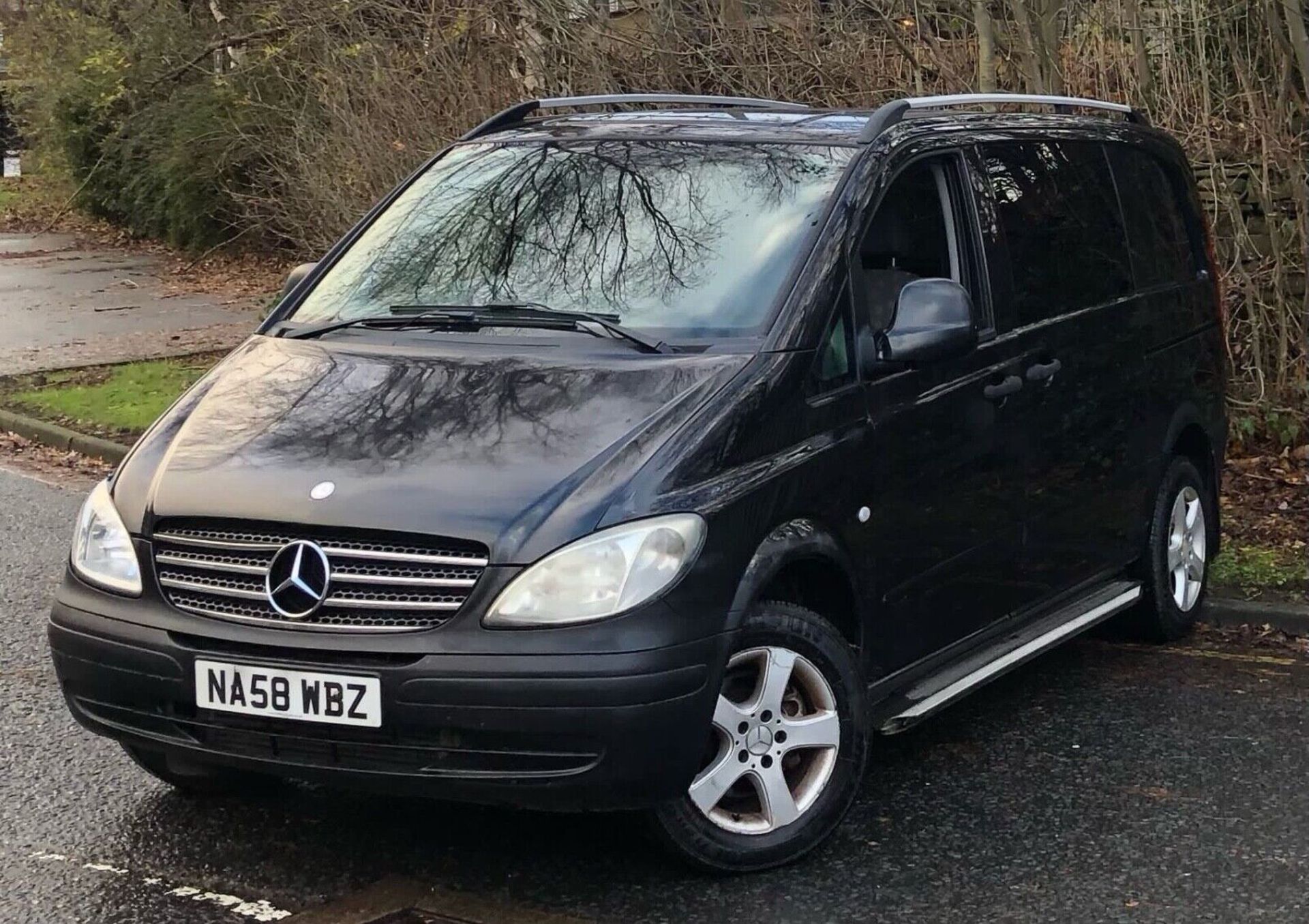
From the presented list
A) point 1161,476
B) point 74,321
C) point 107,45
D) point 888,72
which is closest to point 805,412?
point 1161,476

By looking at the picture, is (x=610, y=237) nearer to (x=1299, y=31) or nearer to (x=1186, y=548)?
(x=1186, y=548)

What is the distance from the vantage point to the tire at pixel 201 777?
4.79 metres

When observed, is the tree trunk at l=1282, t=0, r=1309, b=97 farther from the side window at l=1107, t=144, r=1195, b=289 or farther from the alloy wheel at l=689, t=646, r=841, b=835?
the alloy wheel at l=689, t=646, r=841, b=835

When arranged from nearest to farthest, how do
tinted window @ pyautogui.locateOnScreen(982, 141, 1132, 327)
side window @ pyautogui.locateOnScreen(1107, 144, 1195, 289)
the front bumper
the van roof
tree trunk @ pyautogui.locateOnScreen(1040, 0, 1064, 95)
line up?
the front bumper → the van roof → tinted window @ pyautogui.locateOnScreen(982, 141, 1132, 327) → side window @ pyautogui.locateOnScreen(1107, 144, 1195, 289) → tree trunk @ pyautogui.locateOnScreen(1040, 0, 1064, 95)

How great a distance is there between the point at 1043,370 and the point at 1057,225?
62 centimetres

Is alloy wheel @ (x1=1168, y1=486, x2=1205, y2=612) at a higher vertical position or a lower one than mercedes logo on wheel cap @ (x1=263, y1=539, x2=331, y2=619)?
lower

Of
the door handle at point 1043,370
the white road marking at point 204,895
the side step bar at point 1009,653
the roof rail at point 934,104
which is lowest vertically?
the side step bar at point 1009,653

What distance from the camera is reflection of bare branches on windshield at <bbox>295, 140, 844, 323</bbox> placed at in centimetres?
497

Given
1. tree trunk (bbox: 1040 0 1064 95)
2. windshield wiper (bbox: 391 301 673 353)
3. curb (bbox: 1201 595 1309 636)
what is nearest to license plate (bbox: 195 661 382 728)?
windshield wiper (bbox: 391 301 673 353)

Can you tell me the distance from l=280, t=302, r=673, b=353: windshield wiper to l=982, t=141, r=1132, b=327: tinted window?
148 cm

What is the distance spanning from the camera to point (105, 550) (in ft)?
14.5

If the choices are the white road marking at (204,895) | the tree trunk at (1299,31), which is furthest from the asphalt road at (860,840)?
the tree trunk at (1299,31)

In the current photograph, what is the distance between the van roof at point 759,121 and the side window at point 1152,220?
1.08 ft

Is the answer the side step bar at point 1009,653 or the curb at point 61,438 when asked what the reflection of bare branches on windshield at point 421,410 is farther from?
the curb at point 61,438
